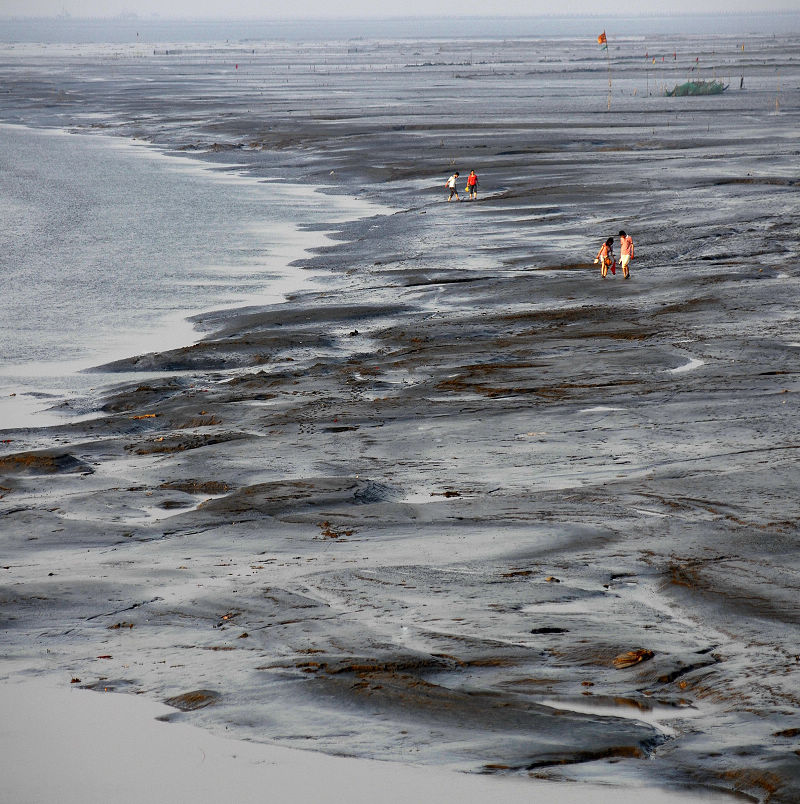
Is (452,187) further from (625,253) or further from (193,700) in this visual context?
(193,700)

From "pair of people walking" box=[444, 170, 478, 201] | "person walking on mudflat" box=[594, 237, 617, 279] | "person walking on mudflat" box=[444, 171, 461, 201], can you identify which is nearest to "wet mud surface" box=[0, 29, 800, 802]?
"person walking on mudflat" box=[594, 237, 617, 279]

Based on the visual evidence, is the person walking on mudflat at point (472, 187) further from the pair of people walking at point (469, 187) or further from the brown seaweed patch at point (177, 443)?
the brown seaweed patch at point (177, 443)

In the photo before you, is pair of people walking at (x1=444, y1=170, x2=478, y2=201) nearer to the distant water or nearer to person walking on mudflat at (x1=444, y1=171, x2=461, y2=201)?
person walking on mudflat at (x1=444, y1=171, x2=461, y2=201)

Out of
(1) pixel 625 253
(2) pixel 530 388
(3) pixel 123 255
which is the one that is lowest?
(2) pixel 530 388

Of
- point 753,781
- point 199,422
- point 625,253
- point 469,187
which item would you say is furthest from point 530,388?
point 469,187

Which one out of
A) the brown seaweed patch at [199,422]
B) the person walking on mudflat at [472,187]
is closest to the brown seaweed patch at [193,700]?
the brown seaweed patch at [199,422]

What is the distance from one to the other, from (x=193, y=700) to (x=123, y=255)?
25435 mm

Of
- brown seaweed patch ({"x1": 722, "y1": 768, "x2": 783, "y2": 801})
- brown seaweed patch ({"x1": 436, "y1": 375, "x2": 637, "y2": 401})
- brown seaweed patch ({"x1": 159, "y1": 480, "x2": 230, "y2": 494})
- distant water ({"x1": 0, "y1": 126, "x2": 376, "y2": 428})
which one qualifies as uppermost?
distant water ({"x1": 0, "y1": 126, "x2": 376, "y2": 428})

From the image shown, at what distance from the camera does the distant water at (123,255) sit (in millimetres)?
22984

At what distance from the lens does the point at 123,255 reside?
33.5 metres

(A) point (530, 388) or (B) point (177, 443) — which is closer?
(B) point (177, 443)

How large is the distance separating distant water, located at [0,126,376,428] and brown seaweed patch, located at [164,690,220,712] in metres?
9.55

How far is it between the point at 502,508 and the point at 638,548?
71.4 inches

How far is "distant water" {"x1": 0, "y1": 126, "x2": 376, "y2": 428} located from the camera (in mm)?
22984
